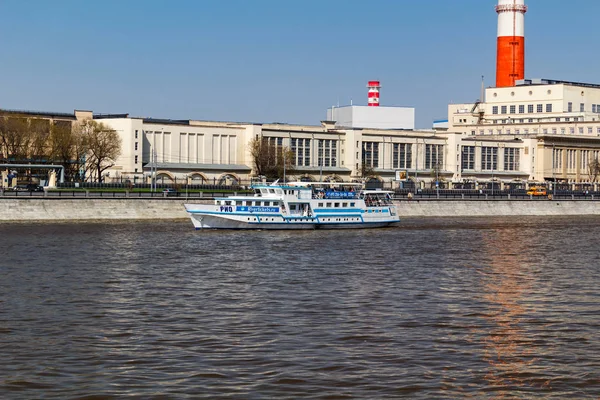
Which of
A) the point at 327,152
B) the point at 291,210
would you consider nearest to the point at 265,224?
the point at 291,210

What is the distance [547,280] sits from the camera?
154 feet

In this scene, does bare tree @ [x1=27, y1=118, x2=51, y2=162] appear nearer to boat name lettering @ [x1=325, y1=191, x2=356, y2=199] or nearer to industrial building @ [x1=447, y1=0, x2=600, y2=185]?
boat name lettering @ [x1=325, y1=191, x2=356, y2=199]

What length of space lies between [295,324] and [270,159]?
381 feet

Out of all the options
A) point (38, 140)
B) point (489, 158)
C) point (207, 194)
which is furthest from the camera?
point (489, 158)

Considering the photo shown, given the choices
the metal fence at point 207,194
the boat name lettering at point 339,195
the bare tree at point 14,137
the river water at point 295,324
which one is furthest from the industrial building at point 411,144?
the river water at point 295,324

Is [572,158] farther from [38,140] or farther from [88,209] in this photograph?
[88,209]

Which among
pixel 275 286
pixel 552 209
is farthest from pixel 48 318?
pixel 552 209

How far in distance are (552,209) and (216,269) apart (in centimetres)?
8610

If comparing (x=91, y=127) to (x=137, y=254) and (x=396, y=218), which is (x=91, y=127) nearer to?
(x=396, y=218)

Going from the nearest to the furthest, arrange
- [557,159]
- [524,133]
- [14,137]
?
[14,137] → [557,159] → [524,133]

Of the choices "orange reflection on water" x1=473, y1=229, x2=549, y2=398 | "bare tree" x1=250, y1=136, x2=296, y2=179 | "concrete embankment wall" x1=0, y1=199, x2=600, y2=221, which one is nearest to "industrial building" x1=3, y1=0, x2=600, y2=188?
"bare tree" x1=250, y1=136, x2=296, y2=179

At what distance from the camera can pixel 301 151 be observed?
162 meters

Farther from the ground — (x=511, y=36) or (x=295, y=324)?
(x=511, y=36)

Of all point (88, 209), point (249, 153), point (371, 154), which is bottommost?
point (88, 209)
